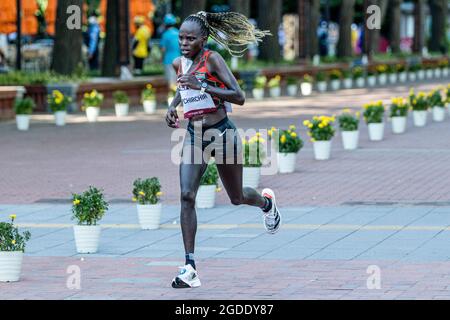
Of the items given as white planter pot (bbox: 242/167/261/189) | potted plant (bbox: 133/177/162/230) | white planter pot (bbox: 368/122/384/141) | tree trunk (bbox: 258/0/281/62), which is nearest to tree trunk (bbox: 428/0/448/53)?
tree trunk (bbox: 258/0/281/62)

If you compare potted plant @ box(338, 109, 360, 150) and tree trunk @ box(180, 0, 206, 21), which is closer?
potted plant @ box(338, 109, 360, 150)

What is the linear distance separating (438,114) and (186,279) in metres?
16.9

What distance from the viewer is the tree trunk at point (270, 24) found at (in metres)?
40.3

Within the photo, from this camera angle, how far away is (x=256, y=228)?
12.5m

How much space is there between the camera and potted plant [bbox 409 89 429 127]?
2397cm

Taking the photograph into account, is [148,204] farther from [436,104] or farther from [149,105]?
[149,105]

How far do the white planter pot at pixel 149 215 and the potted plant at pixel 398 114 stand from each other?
10.7 m

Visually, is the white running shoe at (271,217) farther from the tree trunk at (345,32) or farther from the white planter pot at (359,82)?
the tree trunk at (345,32)

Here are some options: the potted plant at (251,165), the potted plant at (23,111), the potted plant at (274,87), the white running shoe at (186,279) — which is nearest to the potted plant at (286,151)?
the potted plant at (251,165)

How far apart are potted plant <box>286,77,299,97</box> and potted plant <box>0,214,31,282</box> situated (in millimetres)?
26200

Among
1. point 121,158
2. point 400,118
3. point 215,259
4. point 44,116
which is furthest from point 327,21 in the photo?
point 215,259

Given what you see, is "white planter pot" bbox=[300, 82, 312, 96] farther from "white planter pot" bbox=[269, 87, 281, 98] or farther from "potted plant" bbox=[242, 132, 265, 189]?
"potted plant" bbox=[242, 132, 265, 189]
